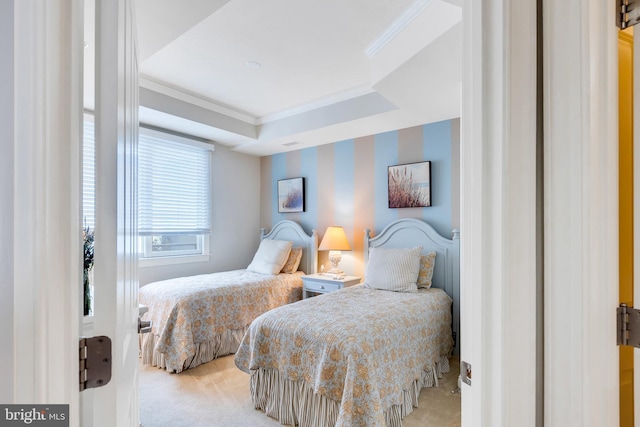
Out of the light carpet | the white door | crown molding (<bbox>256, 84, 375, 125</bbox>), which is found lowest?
the light carpet

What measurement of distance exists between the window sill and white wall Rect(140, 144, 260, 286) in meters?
0.06

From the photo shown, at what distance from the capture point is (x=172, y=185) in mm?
4125

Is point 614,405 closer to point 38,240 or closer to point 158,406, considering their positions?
point 38,240

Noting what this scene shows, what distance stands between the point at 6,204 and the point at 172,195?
3884mm

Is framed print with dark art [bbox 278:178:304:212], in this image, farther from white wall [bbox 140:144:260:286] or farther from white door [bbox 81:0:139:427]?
white door [bbox 81:0:139:427]

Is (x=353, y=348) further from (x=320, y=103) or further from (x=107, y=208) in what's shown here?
(x=320, y=103)

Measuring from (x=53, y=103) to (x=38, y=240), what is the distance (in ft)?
0.71

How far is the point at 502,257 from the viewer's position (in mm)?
799

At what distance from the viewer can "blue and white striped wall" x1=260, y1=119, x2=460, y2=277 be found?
353 cm

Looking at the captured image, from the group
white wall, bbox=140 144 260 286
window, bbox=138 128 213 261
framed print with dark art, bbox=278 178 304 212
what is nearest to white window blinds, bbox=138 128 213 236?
window, bbox=138 128 213 261

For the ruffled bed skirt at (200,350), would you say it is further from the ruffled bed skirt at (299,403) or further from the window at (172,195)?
the window at (172,195)

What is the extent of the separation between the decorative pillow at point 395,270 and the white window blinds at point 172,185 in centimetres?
241

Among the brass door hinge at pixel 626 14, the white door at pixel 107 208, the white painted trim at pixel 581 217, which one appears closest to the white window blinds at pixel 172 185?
the white door at pixel 107 208

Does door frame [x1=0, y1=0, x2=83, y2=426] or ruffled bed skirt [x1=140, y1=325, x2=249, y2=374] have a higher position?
door frame [x1=0, y1=0, x2=83, y2=426]
